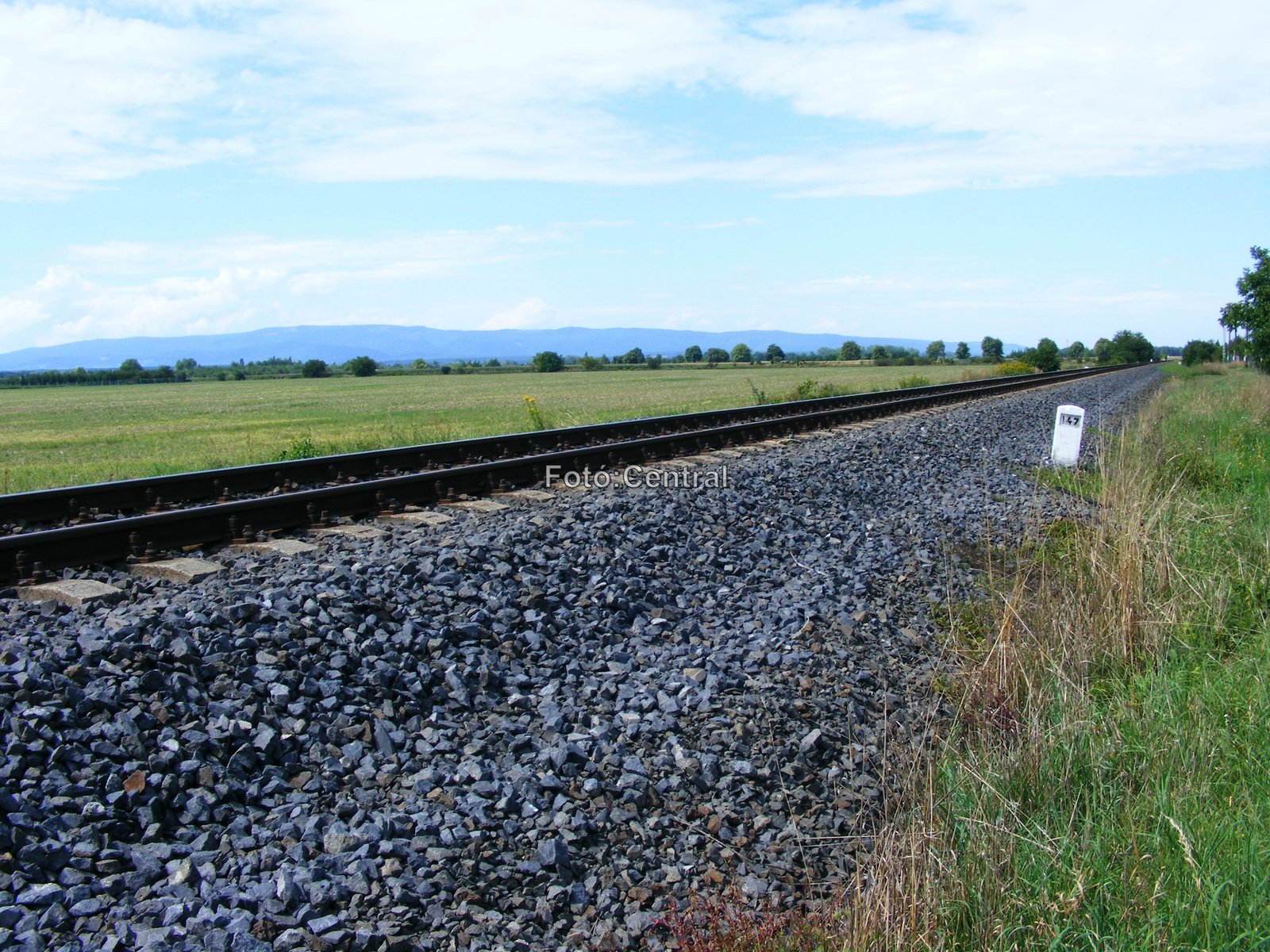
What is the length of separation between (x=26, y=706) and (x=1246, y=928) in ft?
16.0

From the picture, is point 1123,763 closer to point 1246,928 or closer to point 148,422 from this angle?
point 1246,928

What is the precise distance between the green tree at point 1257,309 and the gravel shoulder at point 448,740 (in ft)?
174

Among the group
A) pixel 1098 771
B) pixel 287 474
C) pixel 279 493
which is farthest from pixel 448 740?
pixel 287 474

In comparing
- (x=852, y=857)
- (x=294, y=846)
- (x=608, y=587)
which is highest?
(x=608, y=587)

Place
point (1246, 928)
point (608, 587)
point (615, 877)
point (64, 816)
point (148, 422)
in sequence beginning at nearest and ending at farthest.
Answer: point (1246, 928), point (64, 816), point (615, 877), point (608, 587), point (148, 422)

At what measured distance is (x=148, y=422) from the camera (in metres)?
25.5

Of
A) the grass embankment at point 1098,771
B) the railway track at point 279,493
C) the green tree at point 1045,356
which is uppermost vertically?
the green tree at point 1045,356

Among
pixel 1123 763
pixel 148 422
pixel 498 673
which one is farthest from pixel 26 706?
pixel 148 422

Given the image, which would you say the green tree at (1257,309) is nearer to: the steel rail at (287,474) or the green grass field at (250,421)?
the green grass field at (250,421)

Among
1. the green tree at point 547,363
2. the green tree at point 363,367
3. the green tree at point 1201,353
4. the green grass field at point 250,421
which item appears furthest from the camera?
the green tree at point 1201,353

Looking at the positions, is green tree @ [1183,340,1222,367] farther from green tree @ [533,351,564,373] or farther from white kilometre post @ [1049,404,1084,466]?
white kilometre post @ [1049,404,1084,466]

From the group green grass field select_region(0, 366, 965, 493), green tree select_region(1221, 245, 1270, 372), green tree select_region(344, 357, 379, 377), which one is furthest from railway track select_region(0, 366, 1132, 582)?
green tree select_region(344, 357, 379, 377)

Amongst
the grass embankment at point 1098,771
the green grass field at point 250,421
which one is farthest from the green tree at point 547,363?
the grass embankment at point 1098,771

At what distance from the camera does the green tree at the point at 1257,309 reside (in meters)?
48.9
